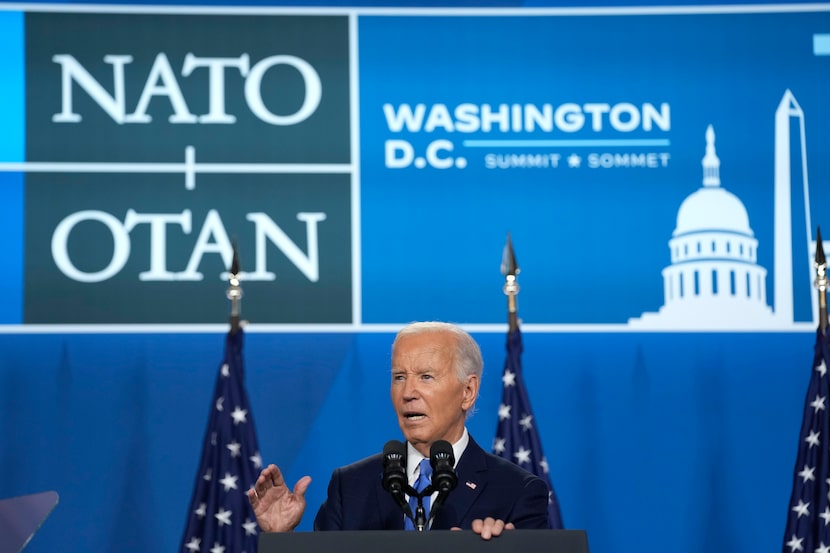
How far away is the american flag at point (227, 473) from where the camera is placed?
518cm

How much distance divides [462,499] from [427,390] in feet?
1.03

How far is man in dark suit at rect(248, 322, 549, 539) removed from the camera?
10.0ft

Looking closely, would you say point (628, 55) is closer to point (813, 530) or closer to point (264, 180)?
point (264, 180)

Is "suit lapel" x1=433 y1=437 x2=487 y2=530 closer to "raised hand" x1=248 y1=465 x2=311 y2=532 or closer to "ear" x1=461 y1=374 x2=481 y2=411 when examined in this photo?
"ear" x1=461 y1=374 x2=481 y2=411

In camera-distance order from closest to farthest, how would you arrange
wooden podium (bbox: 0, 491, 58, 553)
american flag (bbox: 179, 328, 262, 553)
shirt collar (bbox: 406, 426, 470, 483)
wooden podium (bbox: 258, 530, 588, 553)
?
wooden podium (bbox: 258, 530, 588, 553)
wooden podium (bbox: 0, 491, 58, 553)
shirt collar (bbox: 406, 426, 470, 483)
american flag (bbox: 179, 328, 262, 553)

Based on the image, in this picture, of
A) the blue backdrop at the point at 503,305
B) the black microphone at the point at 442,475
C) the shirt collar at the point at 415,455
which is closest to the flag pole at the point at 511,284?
the blue backdrop at the point at 503,305

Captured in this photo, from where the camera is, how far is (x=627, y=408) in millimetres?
5875

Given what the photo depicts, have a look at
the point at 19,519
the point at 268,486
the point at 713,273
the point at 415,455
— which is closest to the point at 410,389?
the point at 415,455

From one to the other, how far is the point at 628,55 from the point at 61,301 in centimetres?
316

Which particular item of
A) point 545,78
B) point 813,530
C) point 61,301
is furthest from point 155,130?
point 813,530

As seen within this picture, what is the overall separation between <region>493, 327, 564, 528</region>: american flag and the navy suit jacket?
6.78 feet

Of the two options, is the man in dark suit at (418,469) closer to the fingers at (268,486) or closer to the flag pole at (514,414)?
the fingers at (268,486)

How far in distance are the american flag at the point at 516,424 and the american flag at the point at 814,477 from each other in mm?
1029

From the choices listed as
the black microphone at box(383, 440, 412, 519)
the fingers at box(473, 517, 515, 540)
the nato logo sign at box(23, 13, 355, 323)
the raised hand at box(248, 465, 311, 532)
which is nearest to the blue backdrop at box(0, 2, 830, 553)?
the nato logo sign at box(23, 13, 355, 323)
